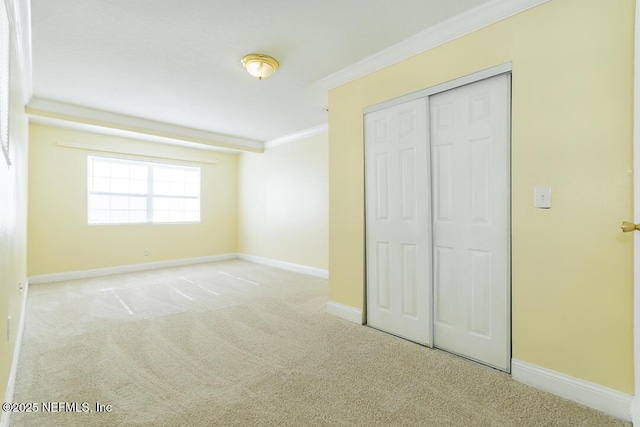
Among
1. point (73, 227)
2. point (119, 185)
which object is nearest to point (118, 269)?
point (73, 227)

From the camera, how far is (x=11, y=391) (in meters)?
1.73

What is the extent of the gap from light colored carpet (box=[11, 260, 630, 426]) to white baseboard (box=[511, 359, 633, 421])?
0.22 feet

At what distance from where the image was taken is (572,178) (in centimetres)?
175

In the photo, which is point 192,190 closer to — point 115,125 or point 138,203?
point 138,203

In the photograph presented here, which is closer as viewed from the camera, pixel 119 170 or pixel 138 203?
pixel 119 170

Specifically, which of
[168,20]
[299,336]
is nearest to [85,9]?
[168,20]

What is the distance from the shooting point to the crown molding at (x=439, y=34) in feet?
6.46

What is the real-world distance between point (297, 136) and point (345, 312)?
345 centimetres

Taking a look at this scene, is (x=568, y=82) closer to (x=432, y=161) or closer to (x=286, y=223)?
(x=432, y=161)

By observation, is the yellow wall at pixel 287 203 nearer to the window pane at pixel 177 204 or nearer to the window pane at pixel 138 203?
the window pane at pixel 177 204

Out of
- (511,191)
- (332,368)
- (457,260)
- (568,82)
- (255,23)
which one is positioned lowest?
(332,368)

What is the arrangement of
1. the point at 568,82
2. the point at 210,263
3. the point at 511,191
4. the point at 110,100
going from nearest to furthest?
1. the point at 568,82
2. the point at 511,191
3. the point at 110,100
4. the point at 210,263

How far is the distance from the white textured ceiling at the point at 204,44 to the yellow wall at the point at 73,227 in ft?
3.96

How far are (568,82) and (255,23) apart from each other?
2143 millimetres
